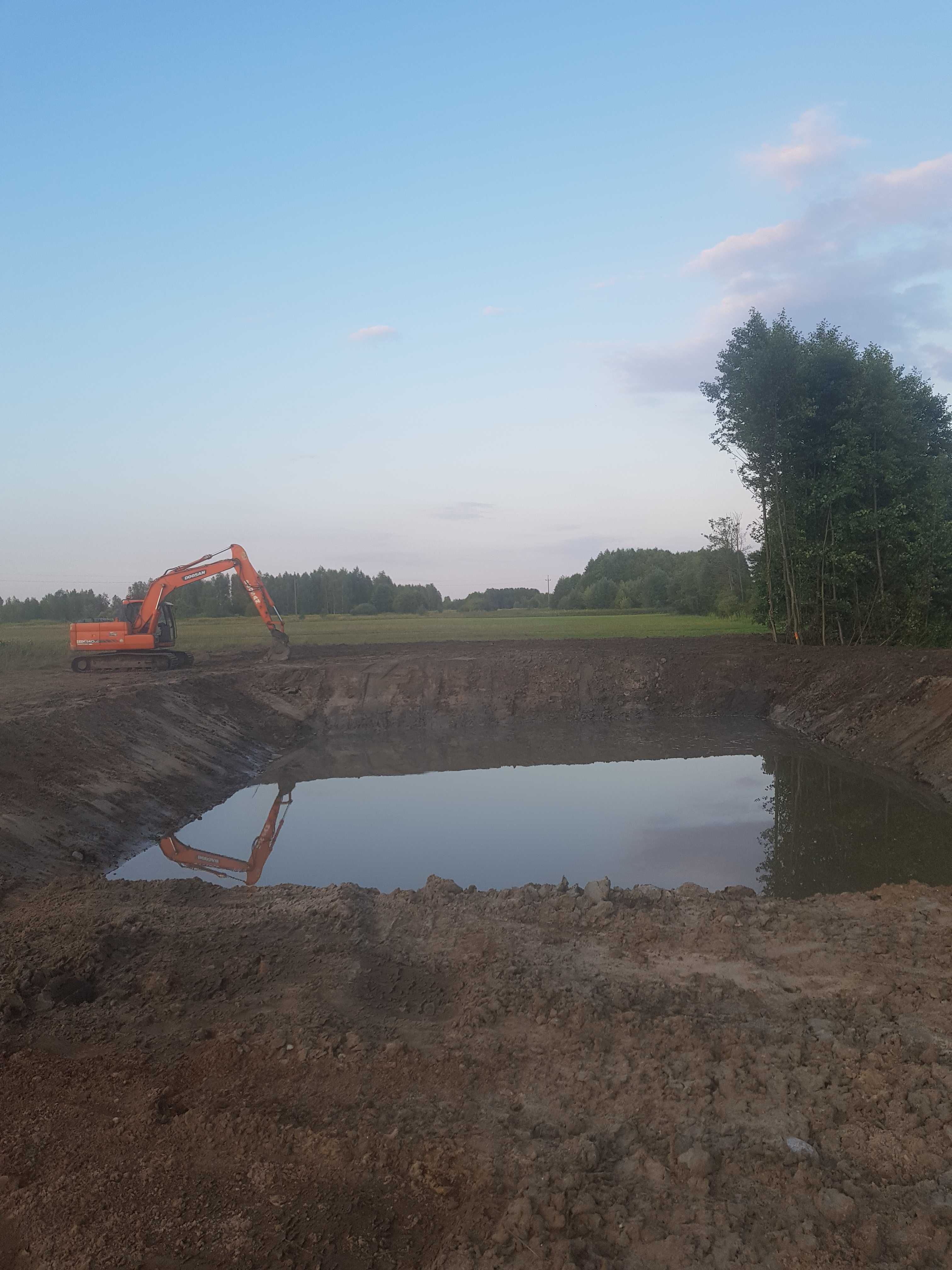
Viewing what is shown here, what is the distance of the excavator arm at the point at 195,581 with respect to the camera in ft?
81.2

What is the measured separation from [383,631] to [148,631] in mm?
19010

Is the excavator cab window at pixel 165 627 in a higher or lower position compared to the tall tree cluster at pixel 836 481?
lower

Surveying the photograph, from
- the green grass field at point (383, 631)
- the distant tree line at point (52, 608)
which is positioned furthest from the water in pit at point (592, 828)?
the distant tree line at point (52, 608)

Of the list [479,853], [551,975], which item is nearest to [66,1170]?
[551,975]

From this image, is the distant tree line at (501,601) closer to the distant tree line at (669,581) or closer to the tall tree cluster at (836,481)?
the distant tree line at (669,581)

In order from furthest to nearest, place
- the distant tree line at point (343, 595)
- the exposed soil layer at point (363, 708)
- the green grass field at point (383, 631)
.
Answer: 1. the distant tree line at point (343, 595)
2. the green grass field at point (383, 631)
3. the exposed soil layer at point (363, 708)

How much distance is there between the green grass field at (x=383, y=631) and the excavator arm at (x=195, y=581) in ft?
17.1

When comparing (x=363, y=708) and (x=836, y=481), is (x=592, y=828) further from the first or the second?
(x=836, y=481)

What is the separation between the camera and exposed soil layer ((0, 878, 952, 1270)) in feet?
13.2

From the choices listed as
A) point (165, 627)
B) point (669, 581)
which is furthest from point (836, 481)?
point (669, 581)

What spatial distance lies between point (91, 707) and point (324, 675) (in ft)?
28.5

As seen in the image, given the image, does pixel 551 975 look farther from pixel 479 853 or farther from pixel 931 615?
pixel 931 615

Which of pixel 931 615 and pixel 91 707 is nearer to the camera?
pixel 91 707

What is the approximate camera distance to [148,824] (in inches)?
541
